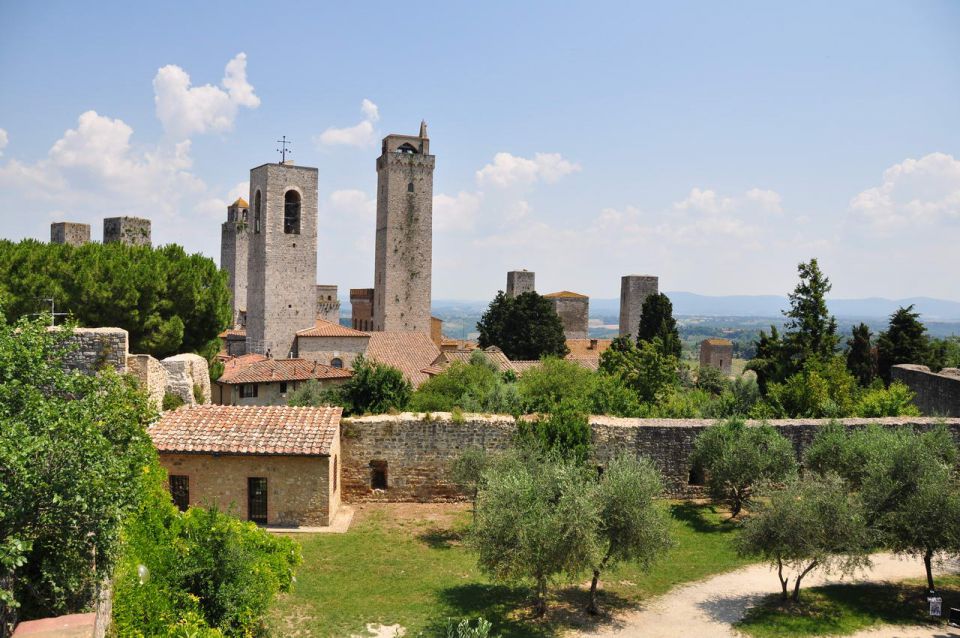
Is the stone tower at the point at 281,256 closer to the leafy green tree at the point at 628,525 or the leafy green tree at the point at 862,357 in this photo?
the leafy green tree at the point at 862,357

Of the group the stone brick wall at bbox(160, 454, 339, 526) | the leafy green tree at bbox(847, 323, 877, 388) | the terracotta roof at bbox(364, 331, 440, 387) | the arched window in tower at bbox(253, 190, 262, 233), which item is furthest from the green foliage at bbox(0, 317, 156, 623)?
the arched window in tower at bbox(253, 190, 262, 233)

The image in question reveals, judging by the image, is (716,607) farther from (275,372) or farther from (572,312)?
(572,312)

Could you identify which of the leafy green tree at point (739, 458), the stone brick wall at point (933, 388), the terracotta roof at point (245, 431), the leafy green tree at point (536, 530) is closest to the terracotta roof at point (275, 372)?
the terracotta roof at point (245, 431)

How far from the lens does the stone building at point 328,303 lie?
74875mm

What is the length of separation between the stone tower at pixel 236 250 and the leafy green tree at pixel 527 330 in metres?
30.9

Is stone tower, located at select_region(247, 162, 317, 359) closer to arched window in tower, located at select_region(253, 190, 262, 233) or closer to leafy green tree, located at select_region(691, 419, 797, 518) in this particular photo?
arched window in tower, located at select_region(253, 190, 262, 233)

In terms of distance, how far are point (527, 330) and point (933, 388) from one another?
30.7 m

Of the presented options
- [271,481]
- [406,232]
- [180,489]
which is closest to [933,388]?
[271,481]

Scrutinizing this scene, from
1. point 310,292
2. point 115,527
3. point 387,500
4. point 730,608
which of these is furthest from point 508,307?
point 115,527

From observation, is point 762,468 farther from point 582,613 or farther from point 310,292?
Answer: point 310,292

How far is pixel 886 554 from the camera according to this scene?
629 inches

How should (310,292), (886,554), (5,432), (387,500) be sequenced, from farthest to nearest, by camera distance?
(310,292) < (387,500) < (886,554) < (5,432)

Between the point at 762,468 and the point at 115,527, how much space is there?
1413 cm

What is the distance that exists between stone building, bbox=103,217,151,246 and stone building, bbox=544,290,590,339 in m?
43.1
